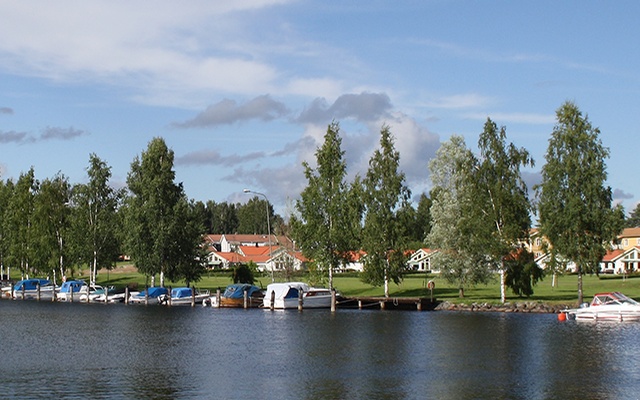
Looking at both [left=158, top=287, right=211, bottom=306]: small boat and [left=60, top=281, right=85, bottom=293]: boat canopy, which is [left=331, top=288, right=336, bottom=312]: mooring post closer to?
[left=158, top=287, right=211, bottom=306]: small boat

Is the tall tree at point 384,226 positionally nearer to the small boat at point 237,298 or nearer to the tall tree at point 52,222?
the small boat at point 237,298

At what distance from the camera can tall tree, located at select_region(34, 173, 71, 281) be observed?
4045 inches

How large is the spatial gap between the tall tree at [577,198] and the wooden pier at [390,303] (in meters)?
13.8

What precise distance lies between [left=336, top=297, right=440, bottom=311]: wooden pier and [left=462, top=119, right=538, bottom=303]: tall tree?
24.0 feet

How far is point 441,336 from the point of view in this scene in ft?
154

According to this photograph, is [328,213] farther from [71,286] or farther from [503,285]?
[71,286]

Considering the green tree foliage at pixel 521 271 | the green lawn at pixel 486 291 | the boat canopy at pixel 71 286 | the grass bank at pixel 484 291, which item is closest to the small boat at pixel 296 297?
the grass bank at pixel 484 291

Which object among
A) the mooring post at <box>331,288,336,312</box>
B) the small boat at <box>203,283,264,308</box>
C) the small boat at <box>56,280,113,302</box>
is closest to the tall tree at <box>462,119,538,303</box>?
the mooring post at <box>331,288,336,312</box>

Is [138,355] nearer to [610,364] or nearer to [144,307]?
[610,364]

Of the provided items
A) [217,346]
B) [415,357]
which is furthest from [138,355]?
[415,357]

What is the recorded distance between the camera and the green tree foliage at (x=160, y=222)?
287 ft

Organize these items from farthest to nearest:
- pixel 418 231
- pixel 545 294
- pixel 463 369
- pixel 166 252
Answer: pixel 418 231, pixel 166 252, pixel 545 294, pixel 463 369

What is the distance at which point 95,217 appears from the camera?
329 ft

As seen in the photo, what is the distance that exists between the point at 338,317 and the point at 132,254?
36714 mm
